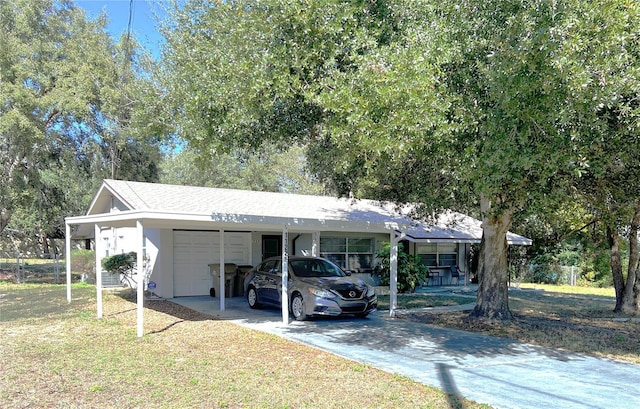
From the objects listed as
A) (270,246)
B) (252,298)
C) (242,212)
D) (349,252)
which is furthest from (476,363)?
(349,252)

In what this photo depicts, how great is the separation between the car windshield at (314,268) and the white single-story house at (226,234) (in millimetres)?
941

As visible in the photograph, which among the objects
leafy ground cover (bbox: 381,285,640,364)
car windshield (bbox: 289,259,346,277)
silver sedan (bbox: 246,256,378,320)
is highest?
car windshield (bbox: 289,259,346,277)

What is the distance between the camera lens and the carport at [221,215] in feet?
36.3

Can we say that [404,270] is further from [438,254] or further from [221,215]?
[221,215]

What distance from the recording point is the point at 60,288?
19281 mm

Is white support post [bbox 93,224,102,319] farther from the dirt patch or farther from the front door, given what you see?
the dirt patch

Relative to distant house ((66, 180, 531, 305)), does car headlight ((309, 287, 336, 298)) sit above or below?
below

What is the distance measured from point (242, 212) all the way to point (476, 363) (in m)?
8.91

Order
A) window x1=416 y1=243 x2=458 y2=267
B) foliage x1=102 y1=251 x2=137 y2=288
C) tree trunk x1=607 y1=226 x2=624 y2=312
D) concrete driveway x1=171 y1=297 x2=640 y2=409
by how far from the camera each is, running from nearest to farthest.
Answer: concrete driveway x1=171 y1=297 x2=640 y2=409 → tree trunk x1=607 y1=226 x2=624 y2=312 → foliage x1=102 y1=251 x2=137 y2=288 → window x1=416 y1=243 x2=458 y2=267

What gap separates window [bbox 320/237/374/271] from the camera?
19.0 metres

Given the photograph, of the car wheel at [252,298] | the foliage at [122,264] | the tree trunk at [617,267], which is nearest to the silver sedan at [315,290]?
the car wheel at [252,298]

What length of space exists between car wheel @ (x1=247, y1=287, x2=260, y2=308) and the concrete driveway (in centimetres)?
165

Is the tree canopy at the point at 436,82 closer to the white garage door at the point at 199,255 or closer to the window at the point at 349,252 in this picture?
the white garage door at the point at 199,255

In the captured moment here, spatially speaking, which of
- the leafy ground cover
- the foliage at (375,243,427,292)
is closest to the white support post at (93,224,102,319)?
the leafy ground cover
